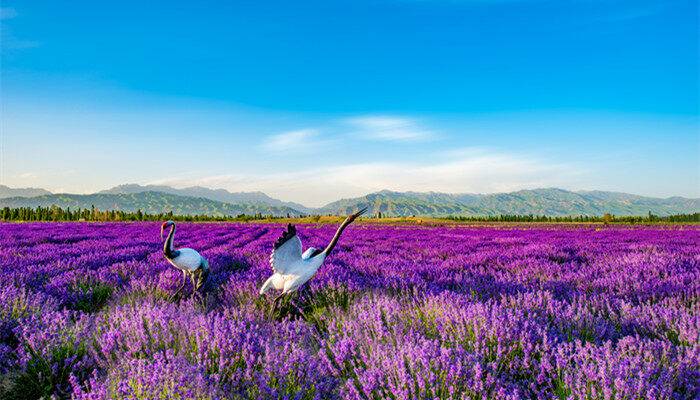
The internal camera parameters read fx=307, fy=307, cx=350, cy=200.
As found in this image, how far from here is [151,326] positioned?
2.18m

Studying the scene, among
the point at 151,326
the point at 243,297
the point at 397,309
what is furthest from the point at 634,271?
the point at 151,326

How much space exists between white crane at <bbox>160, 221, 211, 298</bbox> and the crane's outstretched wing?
123 centimetres

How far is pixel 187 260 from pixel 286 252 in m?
1.43

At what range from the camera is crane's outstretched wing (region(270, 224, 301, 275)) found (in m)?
2.59

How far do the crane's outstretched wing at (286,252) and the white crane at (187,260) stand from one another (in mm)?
1231

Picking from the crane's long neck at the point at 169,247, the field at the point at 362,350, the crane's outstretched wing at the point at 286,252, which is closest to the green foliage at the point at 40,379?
the field at the point at 362,350

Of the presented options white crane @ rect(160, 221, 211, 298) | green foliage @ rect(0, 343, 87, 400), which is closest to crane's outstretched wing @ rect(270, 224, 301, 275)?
white crane @ rect(160, 221, 211, 298)

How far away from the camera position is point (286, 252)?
2697mm

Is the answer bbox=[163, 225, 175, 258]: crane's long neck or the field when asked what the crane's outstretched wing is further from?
bbox=[163, 225, 175, 258]: crane's long neck

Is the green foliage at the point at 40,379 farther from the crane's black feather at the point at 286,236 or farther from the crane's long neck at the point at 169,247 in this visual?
the crane's black feather at the point at 286,236

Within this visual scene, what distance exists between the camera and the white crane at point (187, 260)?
127 inches

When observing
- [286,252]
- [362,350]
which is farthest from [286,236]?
[362,350]

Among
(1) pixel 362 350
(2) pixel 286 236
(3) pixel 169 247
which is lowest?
(1) pixel 362 350

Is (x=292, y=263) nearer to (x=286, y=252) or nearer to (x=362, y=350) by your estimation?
(x=286, y=252)
